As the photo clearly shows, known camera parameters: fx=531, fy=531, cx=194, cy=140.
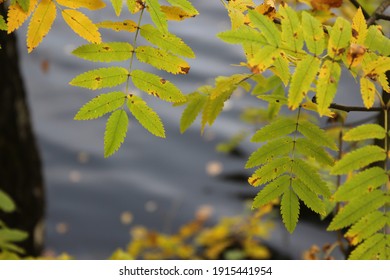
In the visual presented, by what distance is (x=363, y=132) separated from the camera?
4.79ft

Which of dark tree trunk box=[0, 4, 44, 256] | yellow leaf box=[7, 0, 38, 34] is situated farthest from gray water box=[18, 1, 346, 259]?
yellow leaf box=[7, 0, 38, 34]

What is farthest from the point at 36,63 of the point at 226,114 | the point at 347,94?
the point at 347,94

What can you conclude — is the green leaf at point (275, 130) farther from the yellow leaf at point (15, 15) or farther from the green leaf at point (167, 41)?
the yellow leaf at point (15, 15)

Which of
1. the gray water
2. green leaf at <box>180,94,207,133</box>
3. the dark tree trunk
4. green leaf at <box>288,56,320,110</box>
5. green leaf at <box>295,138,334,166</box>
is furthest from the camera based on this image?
the gray water

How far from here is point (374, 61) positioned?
132cm

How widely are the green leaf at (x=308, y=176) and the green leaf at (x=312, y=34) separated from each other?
14.2 inches

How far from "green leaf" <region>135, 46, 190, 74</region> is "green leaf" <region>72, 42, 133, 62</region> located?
0.07 meters

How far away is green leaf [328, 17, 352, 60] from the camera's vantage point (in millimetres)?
1280

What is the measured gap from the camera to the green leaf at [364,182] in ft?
4.71

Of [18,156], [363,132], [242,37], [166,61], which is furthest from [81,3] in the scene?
[18,156]

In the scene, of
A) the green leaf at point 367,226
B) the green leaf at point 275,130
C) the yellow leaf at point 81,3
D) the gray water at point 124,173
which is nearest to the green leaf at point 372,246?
the green leaf at point 367,226

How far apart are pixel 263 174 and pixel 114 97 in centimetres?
47

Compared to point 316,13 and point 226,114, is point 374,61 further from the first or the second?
point 226,114

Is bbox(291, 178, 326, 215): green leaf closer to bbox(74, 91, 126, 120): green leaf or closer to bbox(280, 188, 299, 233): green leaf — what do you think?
bbox(280, 188, 299, 233): green leaf
